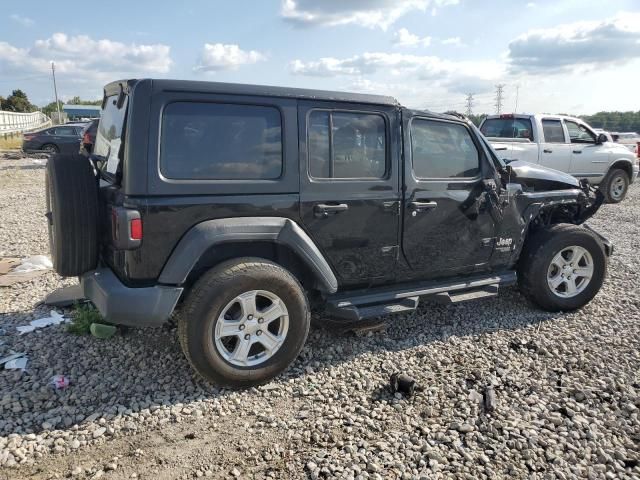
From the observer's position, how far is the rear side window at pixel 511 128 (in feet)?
32.8

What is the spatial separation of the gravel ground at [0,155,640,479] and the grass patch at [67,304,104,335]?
0.06 m

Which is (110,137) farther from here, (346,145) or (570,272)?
(570,272)

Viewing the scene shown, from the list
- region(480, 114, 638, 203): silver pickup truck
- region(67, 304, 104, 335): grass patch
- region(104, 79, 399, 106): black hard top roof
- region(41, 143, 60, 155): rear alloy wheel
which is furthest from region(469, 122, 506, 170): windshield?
region(41, 143, 60, 155): rear alloy wheel

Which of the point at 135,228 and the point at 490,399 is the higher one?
the point at 135,228

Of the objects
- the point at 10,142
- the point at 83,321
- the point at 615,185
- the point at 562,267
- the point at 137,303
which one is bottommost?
the point at 83,321

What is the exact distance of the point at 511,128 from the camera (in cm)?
1006

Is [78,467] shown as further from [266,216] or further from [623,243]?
[623,243]

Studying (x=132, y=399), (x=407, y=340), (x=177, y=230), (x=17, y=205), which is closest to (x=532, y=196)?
(x=407, y=340)

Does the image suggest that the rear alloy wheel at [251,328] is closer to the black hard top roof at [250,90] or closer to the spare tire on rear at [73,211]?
the spare tire on rear at [73,211]

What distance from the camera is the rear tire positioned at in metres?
11.5

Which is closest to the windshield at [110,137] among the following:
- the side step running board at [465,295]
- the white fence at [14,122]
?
the side step running board at [465,295]

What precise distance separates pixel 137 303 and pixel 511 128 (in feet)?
29.2

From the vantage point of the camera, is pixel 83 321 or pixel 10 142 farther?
pixel 10 142

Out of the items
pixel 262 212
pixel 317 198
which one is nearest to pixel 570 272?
pixel 317 198
